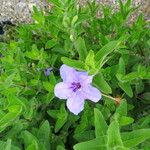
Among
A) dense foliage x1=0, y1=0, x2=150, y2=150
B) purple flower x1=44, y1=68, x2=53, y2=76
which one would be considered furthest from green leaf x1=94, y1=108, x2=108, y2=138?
purple flower x1=44, y1=68, x2=53, y2=76

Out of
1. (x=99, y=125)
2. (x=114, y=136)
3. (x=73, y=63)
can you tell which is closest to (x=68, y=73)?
(x=73, y=63)

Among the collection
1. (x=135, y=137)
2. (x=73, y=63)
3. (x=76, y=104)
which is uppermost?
(x=73, y=63)

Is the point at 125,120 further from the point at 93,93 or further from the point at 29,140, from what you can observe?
the point at 29,140

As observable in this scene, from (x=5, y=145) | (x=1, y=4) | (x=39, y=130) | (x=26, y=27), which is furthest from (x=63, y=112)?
(x=1, y=4)

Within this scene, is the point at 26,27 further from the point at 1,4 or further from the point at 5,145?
the point at 1,4

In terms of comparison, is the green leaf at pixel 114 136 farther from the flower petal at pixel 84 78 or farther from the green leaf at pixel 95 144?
the flower petal at pixel 84 78

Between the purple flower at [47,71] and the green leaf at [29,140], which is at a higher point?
the purple flower at [47,71]

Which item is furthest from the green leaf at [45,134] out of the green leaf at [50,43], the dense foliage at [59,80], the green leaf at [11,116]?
the green leaf at [50,43]

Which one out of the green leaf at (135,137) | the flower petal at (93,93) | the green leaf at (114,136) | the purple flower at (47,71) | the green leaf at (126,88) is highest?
the purple flower at (47,71)
